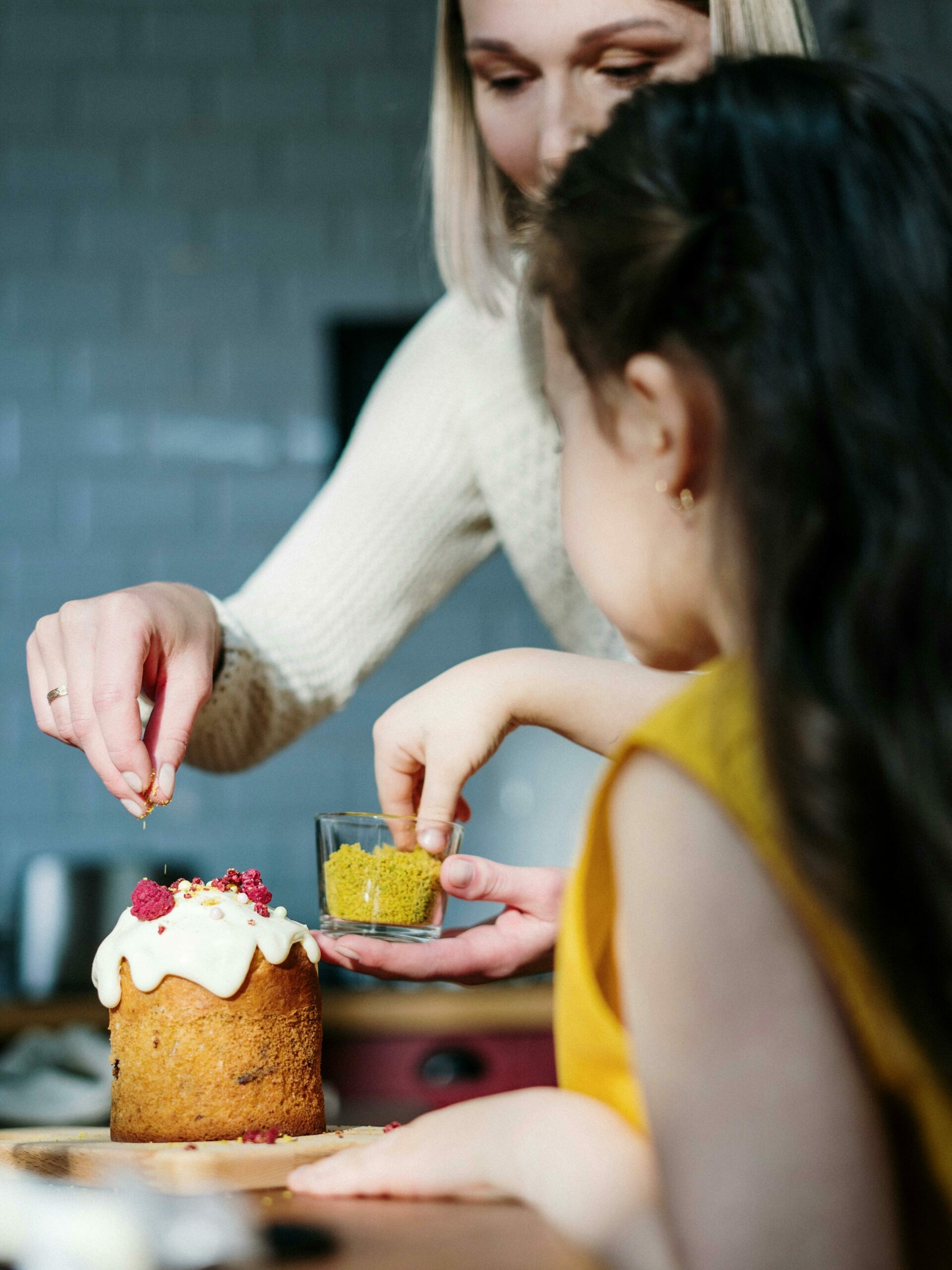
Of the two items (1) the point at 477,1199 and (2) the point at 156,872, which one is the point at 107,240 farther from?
(1) the point at 477,1199

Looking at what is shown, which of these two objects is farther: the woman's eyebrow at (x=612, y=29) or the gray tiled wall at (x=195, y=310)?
the gray tiled wall at (x=195, y=310)

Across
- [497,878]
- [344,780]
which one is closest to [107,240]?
[344,780]

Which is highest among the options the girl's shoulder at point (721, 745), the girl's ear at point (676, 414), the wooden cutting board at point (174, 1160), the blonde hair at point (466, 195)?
the blonde hair at point (466, 195)

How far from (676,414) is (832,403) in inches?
3.5

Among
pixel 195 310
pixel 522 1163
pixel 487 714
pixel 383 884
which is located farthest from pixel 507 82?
pixel 195 310

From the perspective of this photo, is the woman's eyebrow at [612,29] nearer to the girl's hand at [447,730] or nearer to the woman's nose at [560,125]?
the woman's nose at [560,125]

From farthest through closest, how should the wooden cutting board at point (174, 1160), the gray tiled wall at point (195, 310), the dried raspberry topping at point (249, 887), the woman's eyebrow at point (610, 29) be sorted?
1. the gray tiled wall at point (195, 310)
2. the woman's eyebrow at point (610, 29)
3. the dried raspberry topping at point (249, 887)
4. the wooden cutting board at point (174, 1160)

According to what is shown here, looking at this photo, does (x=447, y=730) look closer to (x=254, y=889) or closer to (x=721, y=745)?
(x=254, y=889)

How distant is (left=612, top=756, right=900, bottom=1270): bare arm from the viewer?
44 cm

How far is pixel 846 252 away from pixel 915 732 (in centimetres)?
22

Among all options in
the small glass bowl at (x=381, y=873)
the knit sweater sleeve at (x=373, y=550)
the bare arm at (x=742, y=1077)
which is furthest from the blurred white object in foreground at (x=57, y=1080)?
the bare arm at (x=742, y=1077)

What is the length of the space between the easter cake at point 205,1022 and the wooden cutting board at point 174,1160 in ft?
0.19

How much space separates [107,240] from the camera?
278 cm

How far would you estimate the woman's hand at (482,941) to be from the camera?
2.87 ft
